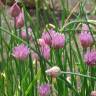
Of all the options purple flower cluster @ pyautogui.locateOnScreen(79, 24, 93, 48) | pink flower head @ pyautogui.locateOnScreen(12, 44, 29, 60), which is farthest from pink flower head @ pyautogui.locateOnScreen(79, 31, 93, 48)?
pink flower head @ pyautogui.locateOnScreen(12, 44, 29, 60)

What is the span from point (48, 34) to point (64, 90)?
0.22 m

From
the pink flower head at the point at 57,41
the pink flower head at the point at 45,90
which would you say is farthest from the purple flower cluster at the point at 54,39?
the pink flower head at the point at 45,90

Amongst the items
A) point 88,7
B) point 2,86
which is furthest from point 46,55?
point 88,7

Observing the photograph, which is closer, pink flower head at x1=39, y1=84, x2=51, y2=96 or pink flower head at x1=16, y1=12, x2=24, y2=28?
pink flower head at x1=39, y1=84, x2=51, y2=96

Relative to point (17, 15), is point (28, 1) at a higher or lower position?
higher

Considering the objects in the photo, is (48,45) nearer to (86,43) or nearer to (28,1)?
(86,43)

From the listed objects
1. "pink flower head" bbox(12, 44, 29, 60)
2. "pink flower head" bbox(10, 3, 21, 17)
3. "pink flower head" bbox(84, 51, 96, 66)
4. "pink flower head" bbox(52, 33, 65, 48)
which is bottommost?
"pink flower head" bbox(84, 51, 96, 66)

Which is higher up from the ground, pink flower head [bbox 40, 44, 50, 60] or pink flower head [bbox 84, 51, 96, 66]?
pink flower head [bbox 40, 44, 50, 60]

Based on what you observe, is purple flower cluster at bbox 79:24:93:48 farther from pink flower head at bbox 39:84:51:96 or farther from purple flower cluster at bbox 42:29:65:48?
pink flower head at bbox 39:84:51:96

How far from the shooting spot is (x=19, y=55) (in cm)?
112

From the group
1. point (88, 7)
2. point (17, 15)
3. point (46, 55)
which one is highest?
point (88, 7)

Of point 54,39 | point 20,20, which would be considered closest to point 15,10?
point 20,20

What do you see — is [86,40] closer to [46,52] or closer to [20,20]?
[46,52]

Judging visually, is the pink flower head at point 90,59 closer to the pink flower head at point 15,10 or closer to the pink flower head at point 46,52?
the pink flower head at point 46,52
